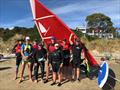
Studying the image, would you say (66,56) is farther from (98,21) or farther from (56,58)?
(98,21)

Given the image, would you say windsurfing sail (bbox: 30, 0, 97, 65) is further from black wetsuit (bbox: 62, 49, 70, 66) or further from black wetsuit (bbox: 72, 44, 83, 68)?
black wetsuit (bbox: 72, 44, 83, 68)

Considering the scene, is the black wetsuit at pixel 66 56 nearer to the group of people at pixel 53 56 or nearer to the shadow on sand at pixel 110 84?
the group of people at pixel 53 56

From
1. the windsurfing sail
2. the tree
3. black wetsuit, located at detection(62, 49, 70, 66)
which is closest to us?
black wetsuit, located at detection(62, 49, 70, 66)

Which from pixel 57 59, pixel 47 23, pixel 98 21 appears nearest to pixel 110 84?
pixel 57 59

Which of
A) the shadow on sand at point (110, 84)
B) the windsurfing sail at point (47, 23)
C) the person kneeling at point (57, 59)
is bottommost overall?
the shadow on sand at point (110, 84)

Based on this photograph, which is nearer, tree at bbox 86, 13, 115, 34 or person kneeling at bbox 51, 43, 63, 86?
person kneeling at bbox 51, 43, 63, 86

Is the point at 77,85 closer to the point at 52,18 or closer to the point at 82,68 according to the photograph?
the point at 82,68

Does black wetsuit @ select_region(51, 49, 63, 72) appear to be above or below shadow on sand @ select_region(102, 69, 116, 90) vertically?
above

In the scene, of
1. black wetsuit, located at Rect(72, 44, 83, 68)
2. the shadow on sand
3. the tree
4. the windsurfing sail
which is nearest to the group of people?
black wetsuit, located at Rect(72, 44, 83, 68)

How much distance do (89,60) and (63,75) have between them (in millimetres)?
1471

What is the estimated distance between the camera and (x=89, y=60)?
14242mm

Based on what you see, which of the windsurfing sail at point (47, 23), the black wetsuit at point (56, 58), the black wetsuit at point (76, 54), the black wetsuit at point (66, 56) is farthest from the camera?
the windsurfing sail at point (47, 23)

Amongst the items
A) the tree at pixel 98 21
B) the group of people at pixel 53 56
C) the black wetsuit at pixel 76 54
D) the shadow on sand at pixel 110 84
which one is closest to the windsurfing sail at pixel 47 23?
the group of people at pixel 53 56

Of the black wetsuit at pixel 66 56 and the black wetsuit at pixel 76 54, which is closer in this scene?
the black wetsuit at pixel 76 54
